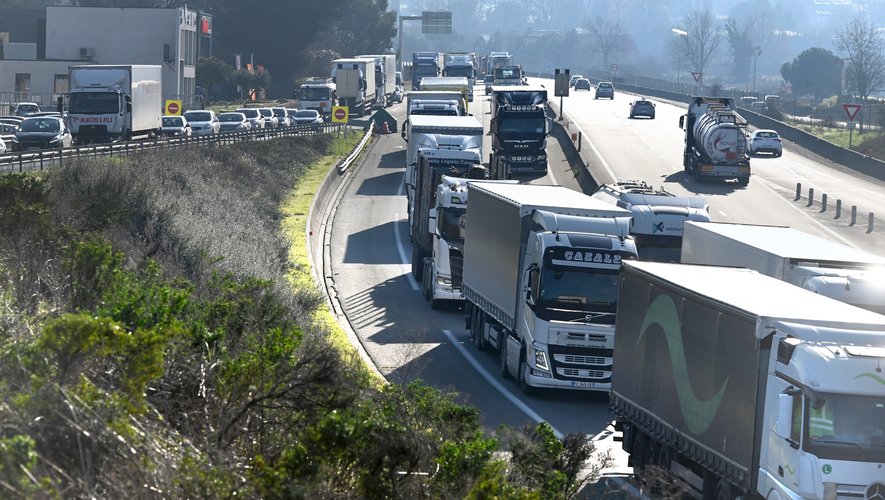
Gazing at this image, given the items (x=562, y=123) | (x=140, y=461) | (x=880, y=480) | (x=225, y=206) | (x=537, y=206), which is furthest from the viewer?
(x=562, y=123)

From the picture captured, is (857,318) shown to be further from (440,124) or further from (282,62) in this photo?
(282,62)

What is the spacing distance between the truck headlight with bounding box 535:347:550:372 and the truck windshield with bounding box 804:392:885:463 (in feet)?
31.9

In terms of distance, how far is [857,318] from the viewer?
12.8 metres

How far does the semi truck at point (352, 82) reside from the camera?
8362cm

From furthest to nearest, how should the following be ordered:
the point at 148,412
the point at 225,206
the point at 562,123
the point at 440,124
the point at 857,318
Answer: the point at 562,123, the point at 440,124, the point at 225,206, the point at 857,318, the point at 148,412

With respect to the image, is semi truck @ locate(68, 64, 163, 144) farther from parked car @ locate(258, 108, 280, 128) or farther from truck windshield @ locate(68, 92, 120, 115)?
parked car @ locate(258, 108, 280, 128)

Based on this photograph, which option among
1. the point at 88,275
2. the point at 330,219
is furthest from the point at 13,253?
the point at 330,219

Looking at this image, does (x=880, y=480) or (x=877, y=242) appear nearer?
(x=880, y=480)

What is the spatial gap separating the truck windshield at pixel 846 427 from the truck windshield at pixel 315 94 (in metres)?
74.1

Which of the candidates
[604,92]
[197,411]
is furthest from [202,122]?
[197,411]

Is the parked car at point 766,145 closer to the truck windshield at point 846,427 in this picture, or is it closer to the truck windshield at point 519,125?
the truck windshield at point 519,125

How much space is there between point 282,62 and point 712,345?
102085mm

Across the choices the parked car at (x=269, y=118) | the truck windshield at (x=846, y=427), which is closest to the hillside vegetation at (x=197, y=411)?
the truck windshield at (x=846, y=427)

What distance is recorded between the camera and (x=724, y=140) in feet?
174
